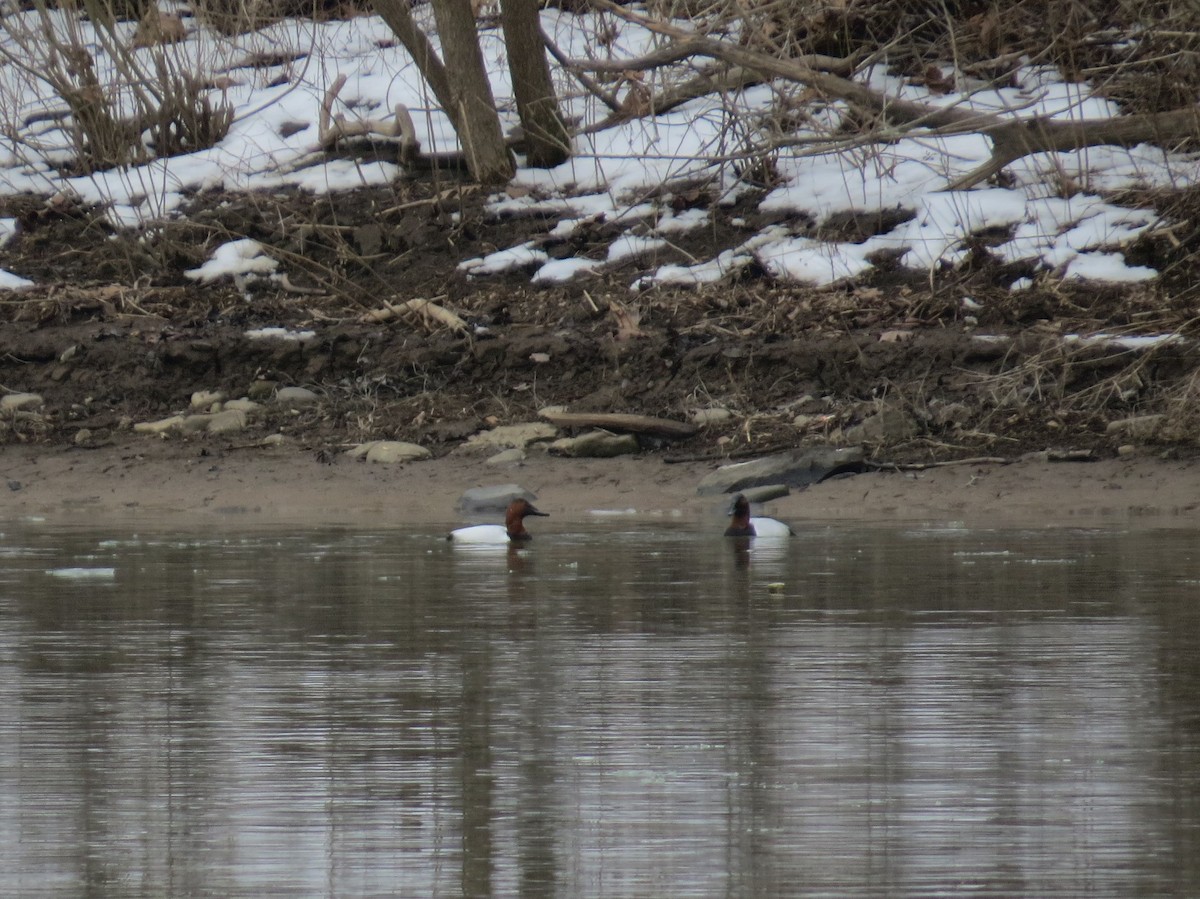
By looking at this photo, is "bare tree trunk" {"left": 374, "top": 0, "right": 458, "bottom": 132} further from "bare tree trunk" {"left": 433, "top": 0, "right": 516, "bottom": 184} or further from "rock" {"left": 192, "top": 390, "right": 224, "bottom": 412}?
"rock" {"left": 192, "top": 390, "right": 224, "bottom": 412}

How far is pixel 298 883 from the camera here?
10.3 feet

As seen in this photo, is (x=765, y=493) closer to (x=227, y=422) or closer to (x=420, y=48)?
(x=227, y=422)

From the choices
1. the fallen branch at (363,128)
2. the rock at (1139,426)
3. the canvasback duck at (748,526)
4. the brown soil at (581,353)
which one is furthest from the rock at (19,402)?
the rock at (1139,426)

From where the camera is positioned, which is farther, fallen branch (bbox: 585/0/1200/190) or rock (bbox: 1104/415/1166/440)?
fallen branch (bbox: 585/0/1200/190)

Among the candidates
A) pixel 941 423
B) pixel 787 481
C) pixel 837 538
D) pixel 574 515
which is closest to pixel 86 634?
pixel 837 538

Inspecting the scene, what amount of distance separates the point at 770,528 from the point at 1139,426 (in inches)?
122

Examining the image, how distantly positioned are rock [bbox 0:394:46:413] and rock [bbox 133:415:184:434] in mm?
781

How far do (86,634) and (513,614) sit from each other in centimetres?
134

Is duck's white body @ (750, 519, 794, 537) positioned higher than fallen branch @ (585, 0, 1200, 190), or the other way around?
fallen branch @ (585, 0, 1200, 190)

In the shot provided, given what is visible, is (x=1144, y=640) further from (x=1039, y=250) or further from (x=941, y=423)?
(x=1039, y=250)

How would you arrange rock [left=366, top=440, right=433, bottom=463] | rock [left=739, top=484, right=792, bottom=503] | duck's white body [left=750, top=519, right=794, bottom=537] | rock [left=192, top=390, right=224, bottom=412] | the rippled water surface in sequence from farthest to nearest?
rock [left=192, top=390, right=224, bottom=412], rock [left=366, top=440, right=433, bottom=463], rock [left=739, top=484, right=792, bottom=503], duck's white body [left=750, top=519, right=794, bottom=537], the rippled water surface

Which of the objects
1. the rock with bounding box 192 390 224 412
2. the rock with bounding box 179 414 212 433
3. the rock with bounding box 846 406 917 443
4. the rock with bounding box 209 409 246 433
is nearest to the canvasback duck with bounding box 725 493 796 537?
the rock with bounding box 846 406 917 443

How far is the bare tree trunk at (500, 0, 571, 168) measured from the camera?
14469mm

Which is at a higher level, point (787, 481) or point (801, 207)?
point (801, 207)
